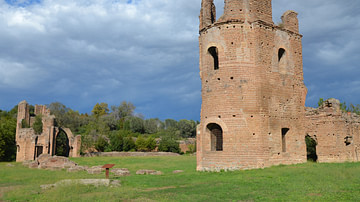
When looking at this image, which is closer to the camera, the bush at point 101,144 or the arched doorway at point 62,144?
the arched doorway at point 62,144

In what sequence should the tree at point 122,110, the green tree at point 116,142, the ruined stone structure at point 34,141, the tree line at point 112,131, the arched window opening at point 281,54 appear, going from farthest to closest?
the tree at point 122,110 → the green tree at point 116,142 → the tree line at point 112,131 → the ruined stone structure at point 34,141 → the arched window opening at point 281,54

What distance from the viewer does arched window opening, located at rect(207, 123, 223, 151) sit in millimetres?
17203

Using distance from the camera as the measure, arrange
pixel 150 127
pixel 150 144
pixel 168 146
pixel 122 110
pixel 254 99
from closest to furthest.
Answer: pixel 254 99 → pixel 168 146 → pixel 150 144 → pixel 150 127 → pixel 122 110

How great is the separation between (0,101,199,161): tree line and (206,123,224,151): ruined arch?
1025 inches

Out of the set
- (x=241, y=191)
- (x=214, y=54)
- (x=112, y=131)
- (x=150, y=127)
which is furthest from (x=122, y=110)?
(x=241, y=191)

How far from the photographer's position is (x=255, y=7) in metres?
17.3

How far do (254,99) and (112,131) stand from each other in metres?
46.2

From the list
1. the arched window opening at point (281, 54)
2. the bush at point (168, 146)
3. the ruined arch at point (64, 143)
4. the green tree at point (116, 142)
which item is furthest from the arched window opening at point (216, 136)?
the ruined arch at point (64, 143)

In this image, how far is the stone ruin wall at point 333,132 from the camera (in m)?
17.5

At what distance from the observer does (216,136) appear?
17.4 meters

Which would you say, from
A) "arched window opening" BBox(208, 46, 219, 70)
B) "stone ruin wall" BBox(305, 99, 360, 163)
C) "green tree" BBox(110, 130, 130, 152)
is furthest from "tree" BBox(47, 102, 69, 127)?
"stone ruin wall" BBox(305, 99, 360, 163)

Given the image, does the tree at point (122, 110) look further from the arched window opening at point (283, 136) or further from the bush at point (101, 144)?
the arched window opening at point (283, 136)

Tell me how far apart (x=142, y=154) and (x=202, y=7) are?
28369 millimetres

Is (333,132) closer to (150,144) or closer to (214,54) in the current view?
(214,54)
